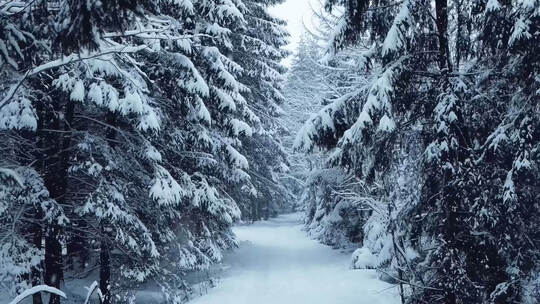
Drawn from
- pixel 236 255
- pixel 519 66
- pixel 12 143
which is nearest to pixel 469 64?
pixel 519 66

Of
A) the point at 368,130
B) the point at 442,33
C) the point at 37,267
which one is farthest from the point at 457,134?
the point at 37,267

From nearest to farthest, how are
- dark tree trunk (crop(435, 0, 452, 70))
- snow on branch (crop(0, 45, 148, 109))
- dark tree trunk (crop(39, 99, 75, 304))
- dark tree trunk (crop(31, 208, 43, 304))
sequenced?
snow on branch (crop(0, 45, 148, 109)) < dark tree trunk (crop(435, 0, 452, 70)) < dark tree trunk (crop(31, 208, 43, 304)) < dark tree trunk (crop(39, 99, 75, 304))

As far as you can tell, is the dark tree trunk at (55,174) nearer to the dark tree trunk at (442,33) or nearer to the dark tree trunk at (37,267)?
the dark tree trunk at (37,267)

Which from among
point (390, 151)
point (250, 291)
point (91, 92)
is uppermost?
point (91, 92)

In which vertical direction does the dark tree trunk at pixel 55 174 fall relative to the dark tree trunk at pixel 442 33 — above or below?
below

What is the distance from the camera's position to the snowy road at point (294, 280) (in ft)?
38.4

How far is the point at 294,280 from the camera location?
47.9 feet

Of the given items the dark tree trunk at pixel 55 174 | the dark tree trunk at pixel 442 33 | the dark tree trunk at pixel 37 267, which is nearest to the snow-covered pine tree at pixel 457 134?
the dark tree trunk at pixel 442 33

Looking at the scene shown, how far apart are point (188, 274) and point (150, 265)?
21.1ft

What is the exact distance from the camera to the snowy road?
11.7m

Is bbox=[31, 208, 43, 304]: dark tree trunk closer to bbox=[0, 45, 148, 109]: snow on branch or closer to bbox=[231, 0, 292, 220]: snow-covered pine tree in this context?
Answer: bbox=[0, 45, 148, 109]: snow on branch

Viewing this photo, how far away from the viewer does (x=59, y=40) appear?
332cm

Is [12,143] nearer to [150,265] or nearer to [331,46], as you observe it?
[150,265]

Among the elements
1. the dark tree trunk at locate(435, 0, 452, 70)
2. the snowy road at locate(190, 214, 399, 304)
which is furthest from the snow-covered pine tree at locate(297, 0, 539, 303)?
the snowy road at locate(190, 214, 399, 304)
